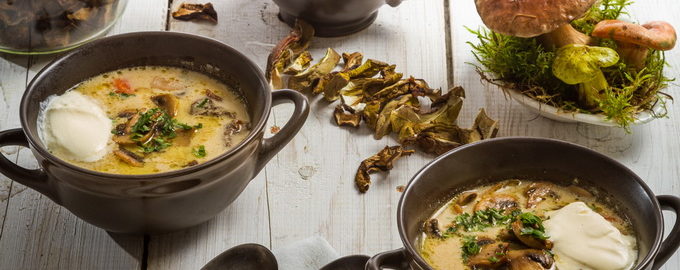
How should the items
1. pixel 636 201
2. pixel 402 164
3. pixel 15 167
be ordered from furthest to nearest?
pixel 402 164 < pixel 15 167 < pixel 636 201

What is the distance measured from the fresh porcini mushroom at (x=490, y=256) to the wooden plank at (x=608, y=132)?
0.80 meters

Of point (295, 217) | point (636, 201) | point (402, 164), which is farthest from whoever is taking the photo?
point (402, 164)

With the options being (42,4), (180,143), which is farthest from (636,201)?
(42,4)

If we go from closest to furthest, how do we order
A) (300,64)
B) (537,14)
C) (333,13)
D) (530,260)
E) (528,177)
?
(530,260) → (528,177) → (537,14) → (300,64) → (333,13)

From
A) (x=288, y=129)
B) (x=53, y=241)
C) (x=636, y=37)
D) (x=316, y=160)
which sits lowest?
(x=53, y=241)

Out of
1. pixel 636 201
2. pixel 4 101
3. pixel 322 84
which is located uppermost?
pixel 636 201

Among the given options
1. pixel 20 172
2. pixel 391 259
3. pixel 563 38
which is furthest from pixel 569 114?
pixel 20 172

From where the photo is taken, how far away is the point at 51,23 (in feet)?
9.06

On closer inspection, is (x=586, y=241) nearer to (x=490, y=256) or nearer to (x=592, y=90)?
(x=490, y=256)

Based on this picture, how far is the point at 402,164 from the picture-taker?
2529 mm

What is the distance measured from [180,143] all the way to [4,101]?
0.77 m

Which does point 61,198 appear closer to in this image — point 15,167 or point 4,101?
point 15,167

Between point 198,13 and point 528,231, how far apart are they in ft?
5.00

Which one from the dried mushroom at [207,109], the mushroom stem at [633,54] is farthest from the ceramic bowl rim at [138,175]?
the mushroom stem at [633,54]
